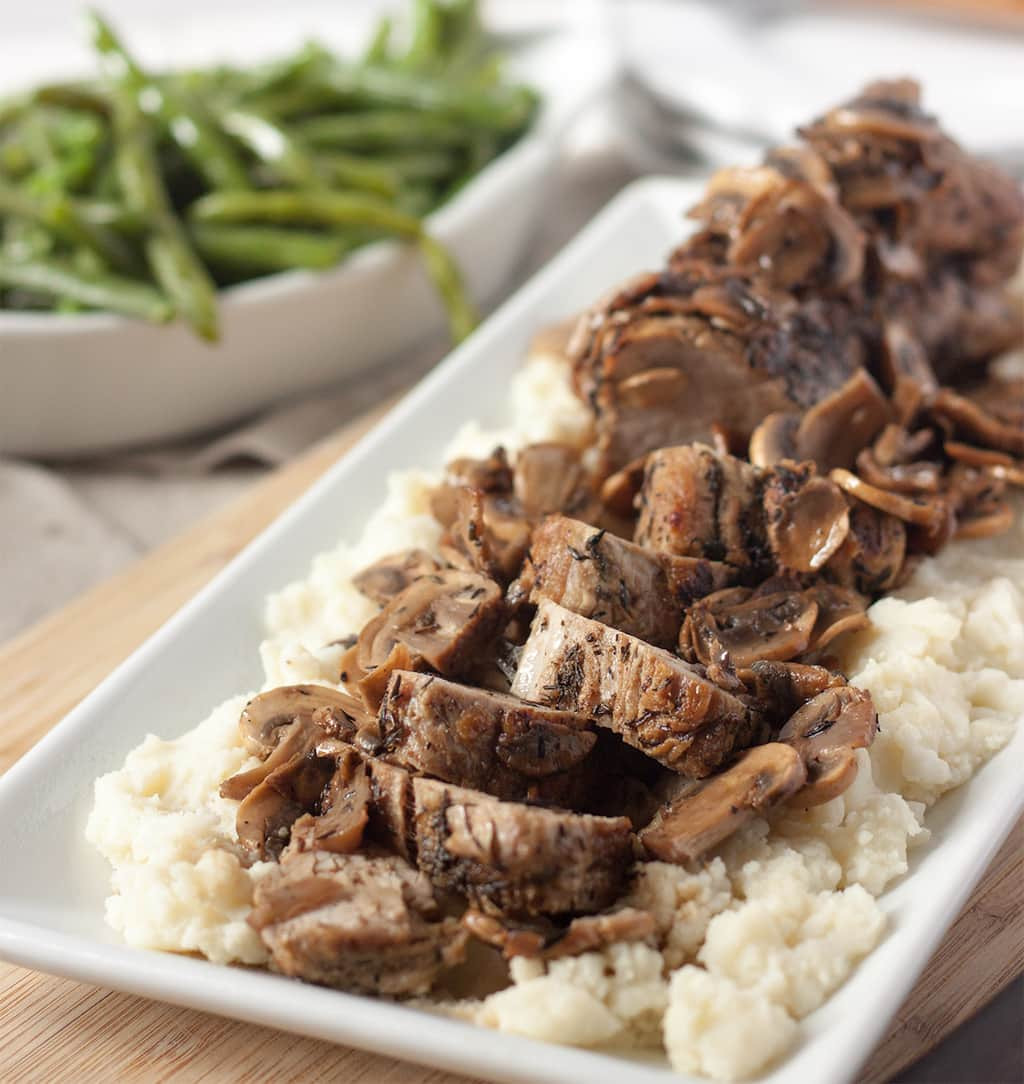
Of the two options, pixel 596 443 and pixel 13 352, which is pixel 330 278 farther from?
pixel 596 443

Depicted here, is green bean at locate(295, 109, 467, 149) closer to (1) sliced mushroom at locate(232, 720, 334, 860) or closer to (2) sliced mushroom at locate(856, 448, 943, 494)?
(2) sliced mushroom at locate(856, 448, 943, 494)

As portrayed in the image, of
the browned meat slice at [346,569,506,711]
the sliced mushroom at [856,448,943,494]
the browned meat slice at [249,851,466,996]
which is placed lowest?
the browned meat slice at [249,851,466,996]

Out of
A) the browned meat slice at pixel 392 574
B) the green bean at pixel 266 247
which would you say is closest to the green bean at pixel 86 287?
the green bean at pixel 266 247

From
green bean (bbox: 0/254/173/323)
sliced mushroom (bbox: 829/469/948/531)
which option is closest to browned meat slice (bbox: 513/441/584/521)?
sliced mushroom (bbox: 829/469/948/531)

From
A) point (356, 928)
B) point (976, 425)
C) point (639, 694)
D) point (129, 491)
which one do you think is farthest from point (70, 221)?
point (356, 928)

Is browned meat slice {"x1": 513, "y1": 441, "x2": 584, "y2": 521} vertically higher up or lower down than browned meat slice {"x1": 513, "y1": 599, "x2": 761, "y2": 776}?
lower down

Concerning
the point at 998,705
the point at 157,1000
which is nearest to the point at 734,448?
the point at 998,705
